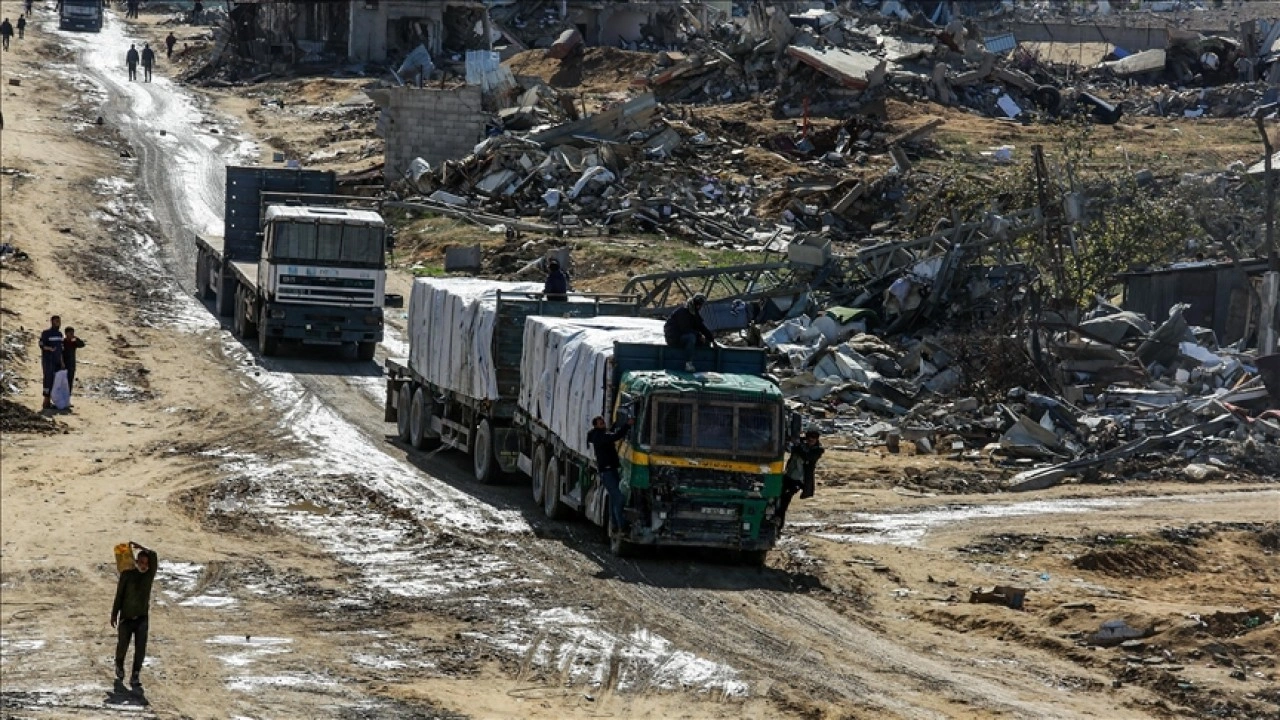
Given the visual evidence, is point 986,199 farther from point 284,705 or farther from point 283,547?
point 284,705

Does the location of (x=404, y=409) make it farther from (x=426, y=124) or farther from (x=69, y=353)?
(x=426, y=124)

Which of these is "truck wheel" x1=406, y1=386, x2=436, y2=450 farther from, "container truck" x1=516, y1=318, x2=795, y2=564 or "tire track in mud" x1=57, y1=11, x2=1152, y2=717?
"container truck" x1=516, y1=318, x2=795, y2=564

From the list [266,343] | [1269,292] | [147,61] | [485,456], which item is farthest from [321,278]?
[147,61]

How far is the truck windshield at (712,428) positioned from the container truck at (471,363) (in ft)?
15.8

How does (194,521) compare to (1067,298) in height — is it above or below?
below

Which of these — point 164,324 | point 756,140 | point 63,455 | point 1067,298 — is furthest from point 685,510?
point 756,140

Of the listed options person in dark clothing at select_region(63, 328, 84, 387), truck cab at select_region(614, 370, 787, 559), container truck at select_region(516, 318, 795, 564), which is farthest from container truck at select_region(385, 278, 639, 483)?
person in dark clothing at select_region(63, 328, 84, 387)

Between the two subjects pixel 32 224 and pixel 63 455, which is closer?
pixel 63 455

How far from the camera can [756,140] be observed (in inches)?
2334

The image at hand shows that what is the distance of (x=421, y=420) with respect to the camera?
29219 millimetres

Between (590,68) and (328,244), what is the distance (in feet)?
151

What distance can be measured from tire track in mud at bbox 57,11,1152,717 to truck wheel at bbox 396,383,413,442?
32.7 inches

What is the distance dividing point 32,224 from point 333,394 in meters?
20.1

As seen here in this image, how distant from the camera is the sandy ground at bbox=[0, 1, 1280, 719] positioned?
17.2m
